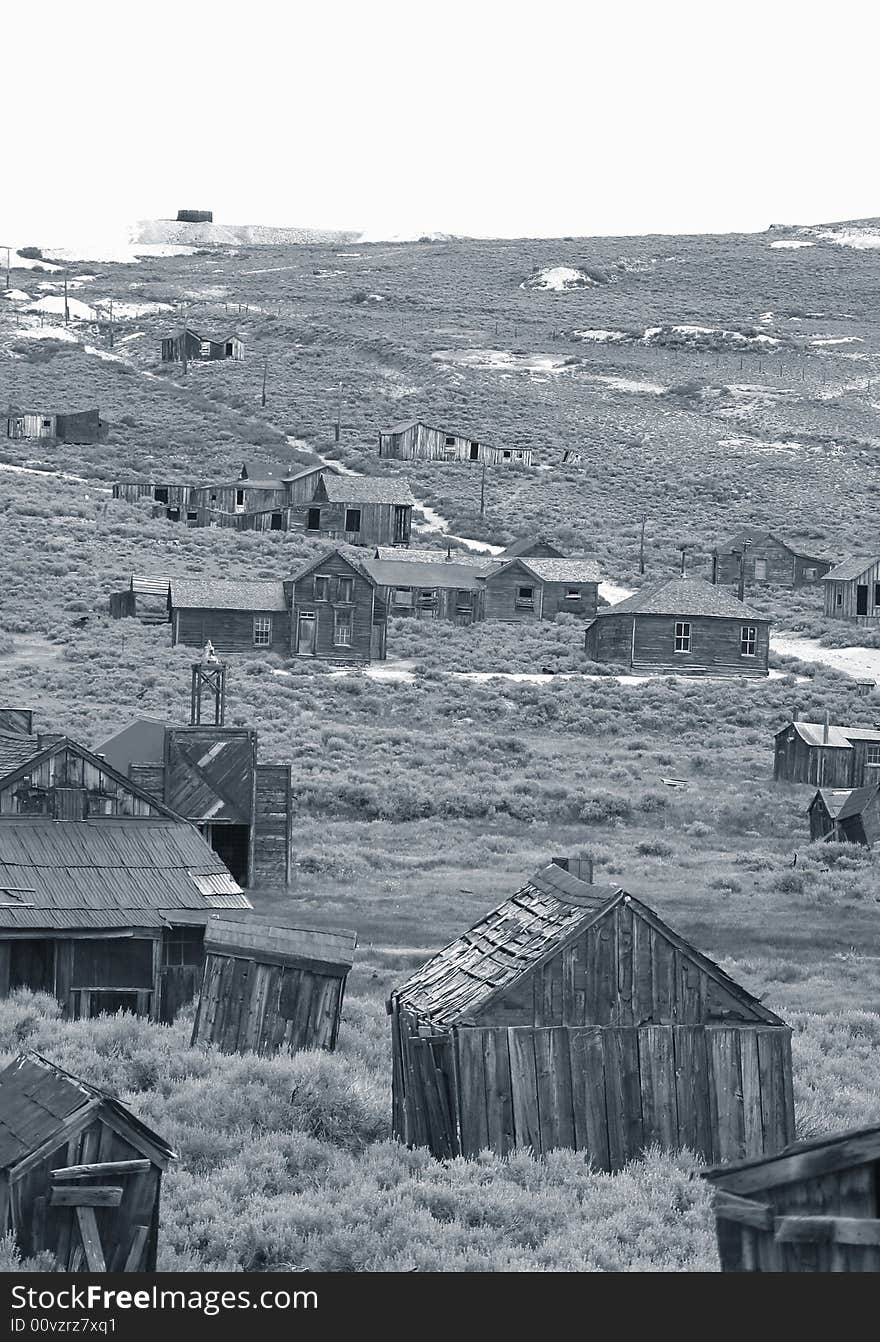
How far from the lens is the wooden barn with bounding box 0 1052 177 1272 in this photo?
42.5 ft

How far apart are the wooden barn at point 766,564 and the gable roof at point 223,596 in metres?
25.2

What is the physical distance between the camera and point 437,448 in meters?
106

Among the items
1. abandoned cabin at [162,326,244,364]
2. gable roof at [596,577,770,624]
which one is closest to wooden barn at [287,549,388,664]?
gable roof at [596,577,770,624]

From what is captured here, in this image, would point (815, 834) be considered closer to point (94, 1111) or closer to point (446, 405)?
point (94, 1111)

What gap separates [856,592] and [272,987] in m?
54.9

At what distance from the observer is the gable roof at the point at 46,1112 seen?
13055 mm

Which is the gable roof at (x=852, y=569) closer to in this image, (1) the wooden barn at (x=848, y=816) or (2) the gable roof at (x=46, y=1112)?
(1) the wooden barn at (x=848, y=816)

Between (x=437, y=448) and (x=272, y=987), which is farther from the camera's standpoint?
(x=437, y=448)

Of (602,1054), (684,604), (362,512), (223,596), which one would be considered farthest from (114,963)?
(362,512)

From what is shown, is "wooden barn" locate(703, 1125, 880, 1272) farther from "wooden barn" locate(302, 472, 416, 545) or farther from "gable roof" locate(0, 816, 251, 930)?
"wooden barn" locate(302, 472, 416, 545)

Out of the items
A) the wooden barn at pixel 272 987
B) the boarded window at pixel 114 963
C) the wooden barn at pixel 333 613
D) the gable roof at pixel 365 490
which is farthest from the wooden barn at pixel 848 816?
the gable roof at pixel 365 490

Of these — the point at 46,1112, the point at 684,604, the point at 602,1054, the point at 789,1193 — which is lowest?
the point at 684,604

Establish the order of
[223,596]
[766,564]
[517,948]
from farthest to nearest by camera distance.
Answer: [766,564] < [223,596] < [517,948]

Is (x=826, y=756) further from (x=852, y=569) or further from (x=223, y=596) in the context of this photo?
(x=852, y=569)
